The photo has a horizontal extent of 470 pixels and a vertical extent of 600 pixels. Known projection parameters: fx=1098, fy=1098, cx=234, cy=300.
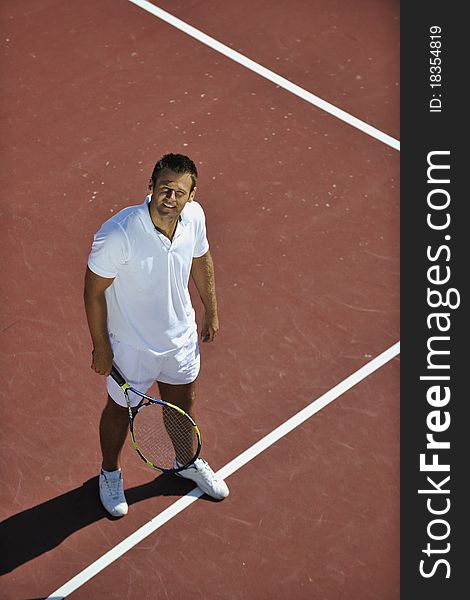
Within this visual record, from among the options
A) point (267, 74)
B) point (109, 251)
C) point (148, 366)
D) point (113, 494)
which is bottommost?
point (113, 494)

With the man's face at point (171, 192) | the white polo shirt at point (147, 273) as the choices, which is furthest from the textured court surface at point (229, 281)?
the man's face at point (171, 192)

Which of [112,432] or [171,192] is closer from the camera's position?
[171,192]

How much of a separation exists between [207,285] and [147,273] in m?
0.68

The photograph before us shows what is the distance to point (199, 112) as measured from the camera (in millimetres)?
9188

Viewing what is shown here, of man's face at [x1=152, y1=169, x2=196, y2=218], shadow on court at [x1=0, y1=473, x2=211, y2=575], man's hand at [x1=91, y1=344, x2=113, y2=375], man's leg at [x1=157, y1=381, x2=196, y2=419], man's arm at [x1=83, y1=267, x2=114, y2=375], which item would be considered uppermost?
man's face at [x1=152, y1=169, x2=196, y2=218]

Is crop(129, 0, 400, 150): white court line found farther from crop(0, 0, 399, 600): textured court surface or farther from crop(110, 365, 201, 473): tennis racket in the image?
crop(110, 365, 201, 473): tennis racket

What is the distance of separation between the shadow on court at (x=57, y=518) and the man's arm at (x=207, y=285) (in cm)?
103

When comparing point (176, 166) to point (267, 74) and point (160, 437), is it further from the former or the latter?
point (267, 74)

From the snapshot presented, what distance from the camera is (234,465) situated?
7039 mm

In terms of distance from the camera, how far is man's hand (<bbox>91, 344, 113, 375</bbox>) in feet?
19.8

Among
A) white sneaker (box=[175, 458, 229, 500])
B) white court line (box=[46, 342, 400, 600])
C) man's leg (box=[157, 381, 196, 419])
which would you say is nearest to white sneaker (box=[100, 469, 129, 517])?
white court line (box=[46, 342, 400, 600])

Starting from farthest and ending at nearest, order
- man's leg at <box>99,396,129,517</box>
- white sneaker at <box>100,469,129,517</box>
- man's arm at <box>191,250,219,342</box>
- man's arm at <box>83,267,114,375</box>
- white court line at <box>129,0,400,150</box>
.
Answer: white court line at <box>129,0,400,150</box> → white sneaker at <box>100,469,129,517</box> → man's leg at <box>99,396,129,517</box> → man's arm at <box>191,250,219,342</box> → man's arm at <box>83,267,114,375</box>

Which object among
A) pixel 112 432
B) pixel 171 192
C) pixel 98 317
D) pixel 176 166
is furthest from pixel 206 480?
pixel 176 166

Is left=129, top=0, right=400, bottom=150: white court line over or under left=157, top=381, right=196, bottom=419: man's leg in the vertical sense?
over
